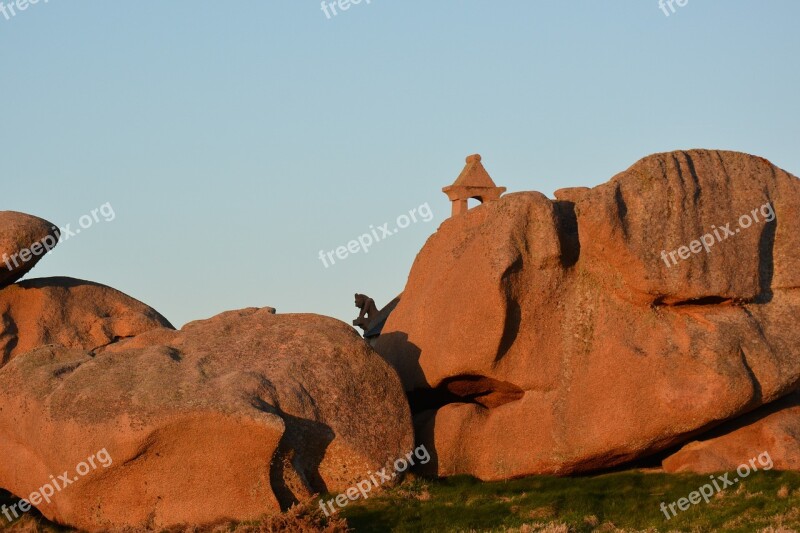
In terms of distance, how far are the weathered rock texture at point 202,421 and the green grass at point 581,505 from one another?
3.29 feet

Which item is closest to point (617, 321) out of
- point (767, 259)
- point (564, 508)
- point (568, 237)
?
point (568, 237)

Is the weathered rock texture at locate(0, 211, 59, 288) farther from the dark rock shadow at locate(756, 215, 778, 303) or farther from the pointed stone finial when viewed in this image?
the pointed stone finial

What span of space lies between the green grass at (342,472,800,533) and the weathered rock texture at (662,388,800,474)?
0.42 metres

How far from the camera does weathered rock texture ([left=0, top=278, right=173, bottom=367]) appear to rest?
22.4 metres

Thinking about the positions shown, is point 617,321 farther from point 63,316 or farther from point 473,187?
point 473,187

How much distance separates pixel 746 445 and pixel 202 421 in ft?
26.5

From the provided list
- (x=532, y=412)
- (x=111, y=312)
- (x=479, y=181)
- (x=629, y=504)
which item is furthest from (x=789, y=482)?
(x=479, y=181)

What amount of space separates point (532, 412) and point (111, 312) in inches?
365

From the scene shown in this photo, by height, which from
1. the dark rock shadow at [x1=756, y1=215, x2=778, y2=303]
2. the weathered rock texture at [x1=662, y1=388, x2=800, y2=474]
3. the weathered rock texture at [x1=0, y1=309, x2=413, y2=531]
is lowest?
the weathered rock texture at [x1=662, y1=388, x2=800, y2=474]

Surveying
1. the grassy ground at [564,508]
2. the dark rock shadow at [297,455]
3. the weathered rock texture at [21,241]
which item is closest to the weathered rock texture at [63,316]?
the weathered rock texture at [21,241]

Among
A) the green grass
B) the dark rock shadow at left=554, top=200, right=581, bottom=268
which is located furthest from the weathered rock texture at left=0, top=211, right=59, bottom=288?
the dark rock shadow at left=554, top=200, right=581, bottom=268

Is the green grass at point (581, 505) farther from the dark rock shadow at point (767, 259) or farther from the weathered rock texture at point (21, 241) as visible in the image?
the weathered rock texture at point (21, 241)

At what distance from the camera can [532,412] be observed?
730 inches

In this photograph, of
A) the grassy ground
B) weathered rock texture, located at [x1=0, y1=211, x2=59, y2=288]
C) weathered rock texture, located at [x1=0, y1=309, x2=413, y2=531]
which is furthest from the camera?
weathered rock texture, located at [x1=0, y1=211, x2=59, y2=288]
